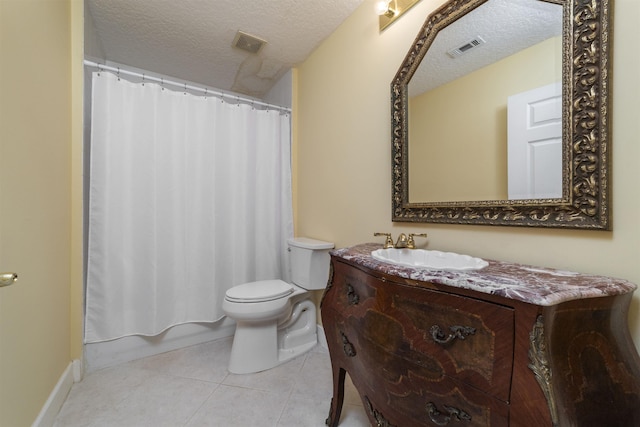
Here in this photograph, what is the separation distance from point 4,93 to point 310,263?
1.55 m

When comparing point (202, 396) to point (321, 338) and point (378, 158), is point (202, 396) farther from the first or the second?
point (378, 158)

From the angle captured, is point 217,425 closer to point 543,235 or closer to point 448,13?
point 543,235

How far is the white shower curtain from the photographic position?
5.39 feet

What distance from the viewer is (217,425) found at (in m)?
1.22

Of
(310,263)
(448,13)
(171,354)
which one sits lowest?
(171,354)

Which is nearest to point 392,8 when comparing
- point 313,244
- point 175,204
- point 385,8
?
point 385,8

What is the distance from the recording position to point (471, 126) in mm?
1110

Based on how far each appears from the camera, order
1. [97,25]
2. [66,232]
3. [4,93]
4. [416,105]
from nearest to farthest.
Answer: [4,93] < [416,105] < [66,232] < [97,25]

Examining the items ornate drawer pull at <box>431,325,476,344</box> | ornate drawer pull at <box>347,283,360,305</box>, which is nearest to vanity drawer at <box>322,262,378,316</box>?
ornate drawer pull at <box>347,283,360,305</box>

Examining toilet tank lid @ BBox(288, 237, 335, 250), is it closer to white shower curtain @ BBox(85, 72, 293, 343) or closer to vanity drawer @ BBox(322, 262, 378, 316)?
white shower curtain @ BBox(85, 72, 293, 343)

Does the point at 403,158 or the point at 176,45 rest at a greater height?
the point at 176,45

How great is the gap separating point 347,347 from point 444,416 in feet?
1.35

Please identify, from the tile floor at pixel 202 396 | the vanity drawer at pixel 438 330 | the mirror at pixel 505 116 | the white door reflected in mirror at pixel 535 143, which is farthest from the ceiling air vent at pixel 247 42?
the tile floor at pixel 202 396

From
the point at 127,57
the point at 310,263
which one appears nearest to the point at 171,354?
the point at 310,263
